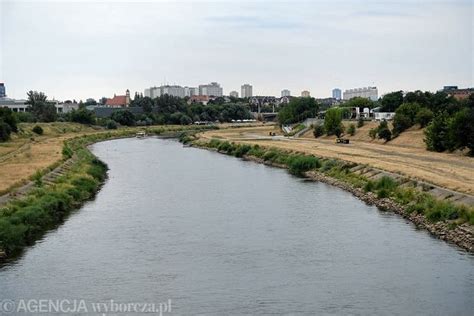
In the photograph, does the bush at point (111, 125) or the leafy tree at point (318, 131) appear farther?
the bush at point (111, 125)

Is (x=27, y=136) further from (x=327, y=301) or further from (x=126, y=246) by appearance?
(x=327, y=301)

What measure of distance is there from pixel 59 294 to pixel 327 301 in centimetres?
632

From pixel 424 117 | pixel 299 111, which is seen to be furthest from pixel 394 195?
pixel 299 111

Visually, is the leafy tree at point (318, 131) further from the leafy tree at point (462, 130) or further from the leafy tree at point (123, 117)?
the leafy tree at point (123, 117)

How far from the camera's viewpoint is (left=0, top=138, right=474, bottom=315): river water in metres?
15.6

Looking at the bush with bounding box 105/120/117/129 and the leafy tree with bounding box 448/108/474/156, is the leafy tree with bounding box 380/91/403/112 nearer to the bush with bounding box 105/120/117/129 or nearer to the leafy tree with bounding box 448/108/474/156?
the leafy tree with bounding box 448/108/474/156

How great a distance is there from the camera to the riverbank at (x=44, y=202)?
2028 cm

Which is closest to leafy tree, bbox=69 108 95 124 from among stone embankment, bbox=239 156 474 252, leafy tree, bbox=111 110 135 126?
leafy tree, bbox=111 110 135 126

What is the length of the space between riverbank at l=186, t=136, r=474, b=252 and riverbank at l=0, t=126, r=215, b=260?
1284cm

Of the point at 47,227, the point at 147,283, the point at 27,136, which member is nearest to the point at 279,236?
the point at 147,283

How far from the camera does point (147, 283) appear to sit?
16.8 m

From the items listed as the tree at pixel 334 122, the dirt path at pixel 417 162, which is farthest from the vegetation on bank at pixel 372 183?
the tree at pixel 334 122

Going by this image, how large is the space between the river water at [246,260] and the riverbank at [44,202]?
57 centimetres

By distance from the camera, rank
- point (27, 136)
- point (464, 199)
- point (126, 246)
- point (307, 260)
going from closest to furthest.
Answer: point (307, 260) → point (126, 246) → point (464, 199) → point (27, 136)
